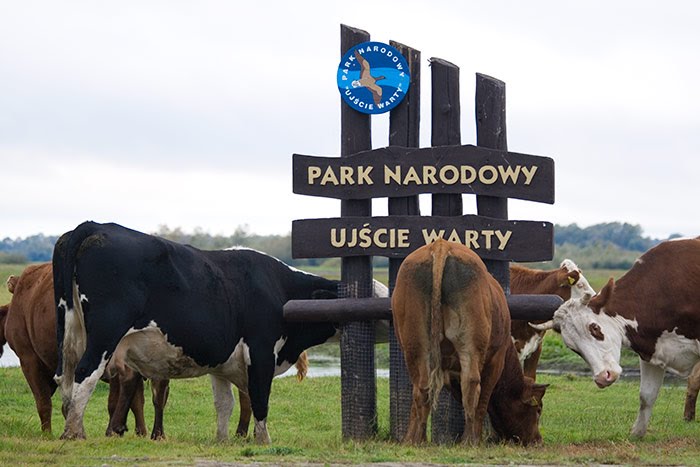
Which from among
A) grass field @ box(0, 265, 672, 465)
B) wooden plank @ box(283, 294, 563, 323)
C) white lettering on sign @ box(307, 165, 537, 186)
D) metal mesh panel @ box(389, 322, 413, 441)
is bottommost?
grass field @ box(0, 265, 672, 465)

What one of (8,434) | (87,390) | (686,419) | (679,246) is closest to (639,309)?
(679,246)

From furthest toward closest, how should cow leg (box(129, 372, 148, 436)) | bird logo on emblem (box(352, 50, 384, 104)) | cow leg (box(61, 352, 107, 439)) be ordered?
cow leg (box(129, 372, 148, 436))
bird logo on emblem (box(352, 50, 384, 104))
cow leg (box(61, 352, 107, 439))

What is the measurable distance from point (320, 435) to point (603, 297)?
3.24 m

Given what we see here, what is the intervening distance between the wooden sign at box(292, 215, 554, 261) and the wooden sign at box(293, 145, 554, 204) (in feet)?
0.87

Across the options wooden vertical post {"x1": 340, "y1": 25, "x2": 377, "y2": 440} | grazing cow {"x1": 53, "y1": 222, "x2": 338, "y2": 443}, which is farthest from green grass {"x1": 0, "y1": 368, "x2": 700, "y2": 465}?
grazing cow {"x1": 53, "y1": 222, "x2": 338, "y2": 443}

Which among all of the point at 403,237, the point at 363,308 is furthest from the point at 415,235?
the point at 363,308

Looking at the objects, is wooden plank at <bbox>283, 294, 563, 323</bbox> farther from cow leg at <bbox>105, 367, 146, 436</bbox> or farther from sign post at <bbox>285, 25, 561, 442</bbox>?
cow leg at <bbox>105, 367, 146, 436</bbox>

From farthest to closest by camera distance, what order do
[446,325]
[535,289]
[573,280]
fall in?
[535,289] → [573,280] → [446,325]

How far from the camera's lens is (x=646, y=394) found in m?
Answer: 12.6

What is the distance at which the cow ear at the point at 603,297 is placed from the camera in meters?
12.2

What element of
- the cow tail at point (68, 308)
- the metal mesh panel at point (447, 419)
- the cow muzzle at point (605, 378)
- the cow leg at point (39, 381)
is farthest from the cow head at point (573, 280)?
the cow tail at point (68, 308)

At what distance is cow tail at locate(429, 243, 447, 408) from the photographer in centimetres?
1005

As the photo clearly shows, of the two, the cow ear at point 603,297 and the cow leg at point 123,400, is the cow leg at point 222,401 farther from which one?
the cow ear at point 603,297

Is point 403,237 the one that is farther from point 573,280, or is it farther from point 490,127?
point 573,280
